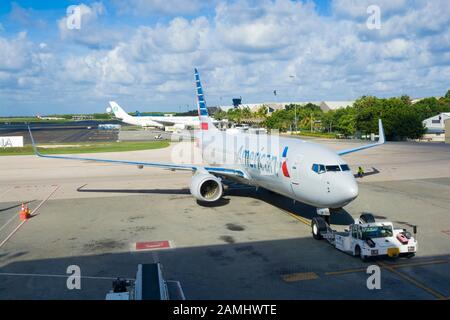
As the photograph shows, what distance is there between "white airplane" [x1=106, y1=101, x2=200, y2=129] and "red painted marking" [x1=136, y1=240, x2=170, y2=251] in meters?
120

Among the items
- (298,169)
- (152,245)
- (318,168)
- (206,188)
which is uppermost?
(318,168)

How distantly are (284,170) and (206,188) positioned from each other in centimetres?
687

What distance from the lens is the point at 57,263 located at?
18.4 m

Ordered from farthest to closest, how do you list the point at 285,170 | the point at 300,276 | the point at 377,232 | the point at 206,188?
the point at 206,188 → the point at 285,170 → the point at 377,232 → the point at 300,276

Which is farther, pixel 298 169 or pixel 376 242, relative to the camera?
pixel 298 169

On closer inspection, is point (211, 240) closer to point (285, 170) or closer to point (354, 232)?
point (285, 170)

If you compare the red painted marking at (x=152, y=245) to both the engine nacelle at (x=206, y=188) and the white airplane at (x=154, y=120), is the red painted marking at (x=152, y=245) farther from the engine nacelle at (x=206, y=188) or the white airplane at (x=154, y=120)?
the white airplane at (x=154, y=120)

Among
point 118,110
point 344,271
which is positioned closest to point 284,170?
point 344,271

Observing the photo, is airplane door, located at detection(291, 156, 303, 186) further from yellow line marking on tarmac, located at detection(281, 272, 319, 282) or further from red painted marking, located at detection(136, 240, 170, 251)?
red painted marking, located at detection(136, 240, 170, 251)

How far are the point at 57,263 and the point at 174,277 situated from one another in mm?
5677

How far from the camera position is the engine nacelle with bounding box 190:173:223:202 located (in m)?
27.6

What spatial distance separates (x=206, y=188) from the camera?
28219 mm

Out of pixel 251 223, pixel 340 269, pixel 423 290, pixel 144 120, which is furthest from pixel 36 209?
pixel 144 120
